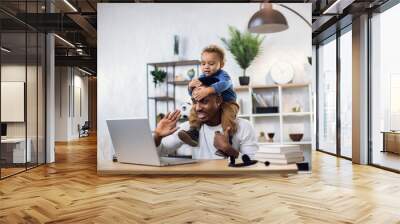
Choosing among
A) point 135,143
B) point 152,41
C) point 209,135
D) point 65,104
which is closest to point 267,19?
point 209,135

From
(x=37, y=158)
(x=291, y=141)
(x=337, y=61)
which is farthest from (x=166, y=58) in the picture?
(x=337, y=61)

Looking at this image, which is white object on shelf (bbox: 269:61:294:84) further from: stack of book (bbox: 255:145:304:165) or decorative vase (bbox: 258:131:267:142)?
stack of book (bbox: 255:145:304:165)

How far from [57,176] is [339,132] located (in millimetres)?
6066

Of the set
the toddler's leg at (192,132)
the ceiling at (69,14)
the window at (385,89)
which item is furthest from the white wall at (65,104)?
the window at (385,89)

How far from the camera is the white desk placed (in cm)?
656

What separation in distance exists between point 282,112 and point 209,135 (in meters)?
1.14

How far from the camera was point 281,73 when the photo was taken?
6.53 metres

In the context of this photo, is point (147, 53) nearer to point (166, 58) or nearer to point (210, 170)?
point (166, 58)

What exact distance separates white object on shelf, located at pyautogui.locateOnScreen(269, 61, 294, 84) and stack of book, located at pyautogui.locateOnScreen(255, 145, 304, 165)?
98cm

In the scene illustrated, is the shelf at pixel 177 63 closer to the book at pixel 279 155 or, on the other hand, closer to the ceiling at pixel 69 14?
the ceiling at pixel 69 14

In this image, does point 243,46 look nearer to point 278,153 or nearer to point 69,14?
point 278,153

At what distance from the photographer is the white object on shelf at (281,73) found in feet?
21.4

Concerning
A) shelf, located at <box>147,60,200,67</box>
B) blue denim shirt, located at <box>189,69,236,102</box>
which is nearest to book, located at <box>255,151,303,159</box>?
blue denim shirt, located at <box>189,69,236,102</box>

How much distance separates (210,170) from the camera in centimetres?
625
